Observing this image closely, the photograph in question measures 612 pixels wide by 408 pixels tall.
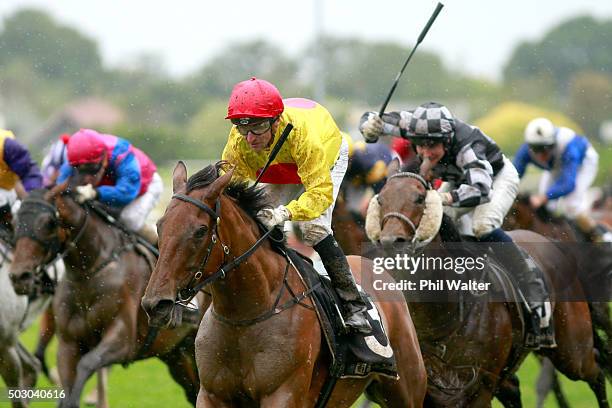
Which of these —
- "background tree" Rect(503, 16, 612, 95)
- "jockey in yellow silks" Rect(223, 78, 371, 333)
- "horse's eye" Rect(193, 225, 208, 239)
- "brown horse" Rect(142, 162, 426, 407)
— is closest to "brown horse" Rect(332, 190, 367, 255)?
"jockey in yellow silks" Rect(223, 78, 371, 333)

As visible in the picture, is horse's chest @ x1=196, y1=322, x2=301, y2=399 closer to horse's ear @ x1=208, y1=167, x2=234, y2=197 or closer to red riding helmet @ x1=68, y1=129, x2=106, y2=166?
horse's ear @ x1=208, y1=167, x2=234, y2=197

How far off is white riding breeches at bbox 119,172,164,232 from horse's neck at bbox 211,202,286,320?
3329 millimetres

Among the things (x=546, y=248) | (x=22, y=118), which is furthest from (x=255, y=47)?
(x=546, y=248)

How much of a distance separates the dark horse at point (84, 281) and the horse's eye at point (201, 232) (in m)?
2.61

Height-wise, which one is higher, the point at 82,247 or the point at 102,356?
the point at 82,247

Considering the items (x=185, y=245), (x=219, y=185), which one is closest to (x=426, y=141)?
(x=219, y=185)

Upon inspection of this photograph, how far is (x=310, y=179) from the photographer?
4617 mm

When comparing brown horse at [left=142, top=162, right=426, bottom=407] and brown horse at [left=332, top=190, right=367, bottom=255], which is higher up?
brown horse at [left=142, top=162, right=426, bottom=407]

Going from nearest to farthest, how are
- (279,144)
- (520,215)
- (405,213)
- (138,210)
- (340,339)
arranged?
1. (279,144)
2. (340,339)
3. (405,213)
4. (138,210)
5. (520,215)

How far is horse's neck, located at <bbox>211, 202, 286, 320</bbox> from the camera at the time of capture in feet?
14.3

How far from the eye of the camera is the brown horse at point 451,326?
18.8ft

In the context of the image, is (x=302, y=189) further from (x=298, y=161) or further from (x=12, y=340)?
(x=12, y=340)

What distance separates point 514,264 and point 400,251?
113cm

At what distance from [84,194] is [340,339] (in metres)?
2.74
